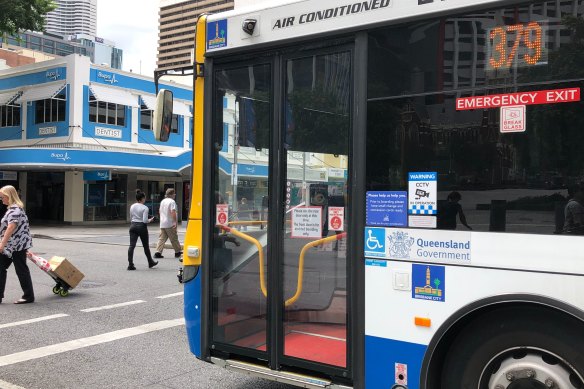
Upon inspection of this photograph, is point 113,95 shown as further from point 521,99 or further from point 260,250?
point 521,99

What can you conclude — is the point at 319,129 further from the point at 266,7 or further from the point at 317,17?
the point at 266,7

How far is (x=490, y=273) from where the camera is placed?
297cm

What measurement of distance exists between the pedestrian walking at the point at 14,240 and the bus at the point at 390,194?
482 centimetres

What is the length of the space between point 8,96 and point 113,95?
693cm

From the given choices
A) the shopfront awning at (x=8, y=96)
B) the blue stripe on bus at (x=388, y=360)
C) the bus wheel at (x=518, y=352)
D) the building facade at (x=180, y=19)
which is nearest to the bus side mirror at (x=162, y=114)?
the blue stripe on bus at (x=388, y=360)

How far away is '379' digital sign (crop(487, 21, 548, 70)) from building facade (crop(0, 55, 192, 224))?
25.9m

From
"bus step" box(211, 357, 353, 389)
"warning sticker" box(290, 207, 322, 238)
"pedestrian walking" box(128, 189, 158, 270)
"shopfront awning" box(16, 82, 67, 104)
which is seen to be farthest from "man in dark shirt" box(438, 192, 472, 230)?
"shopfront awning" box(16, 82, 67, 104)

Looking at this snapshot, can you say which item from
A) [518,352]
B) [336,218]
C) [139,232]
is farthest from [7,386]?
[139,232]

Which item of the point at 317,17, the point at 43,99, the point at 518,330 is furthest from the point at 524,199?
the point at 43,99

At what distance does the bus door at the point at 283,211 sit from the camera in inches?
144

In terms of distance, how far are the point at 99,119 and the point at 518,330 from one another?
2982 cm

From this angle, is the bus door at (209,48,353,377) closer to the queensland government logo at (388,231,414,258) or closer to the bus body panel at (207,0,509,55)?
the bus body panel at (207,0,509,55)

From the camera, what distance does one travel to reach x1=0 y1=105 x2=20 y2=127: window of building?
31406 millimetres

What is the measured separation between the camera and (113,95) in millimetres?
29844
